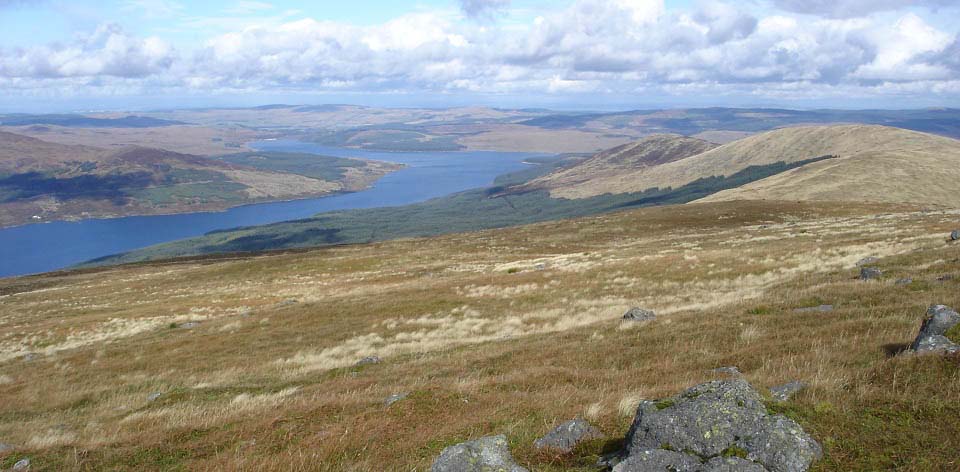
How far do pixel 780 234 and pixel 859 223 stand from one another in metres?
12.1

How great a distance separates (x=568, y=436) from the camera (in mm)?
8195

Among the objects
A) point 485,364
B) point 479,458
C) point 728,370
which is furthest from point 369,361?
point 479,458

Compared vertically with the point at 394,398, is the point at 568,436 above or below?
above

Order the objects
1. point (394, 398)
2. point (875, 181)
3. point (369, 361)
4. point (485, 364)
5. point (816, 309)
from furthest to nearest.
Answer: point (875, 181) < point (369, 361) < point (816, 309) < point (485, 364) < point (394, 398)

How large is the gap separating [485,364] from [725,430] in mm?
10699

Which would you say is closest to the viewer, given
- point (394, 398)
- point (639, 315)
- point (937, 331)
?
point (937, 331)

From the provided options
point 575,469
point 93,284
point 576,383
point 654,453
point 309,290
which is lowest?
point 93,284

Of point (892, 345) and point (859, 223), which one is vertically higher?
point (892, 345)

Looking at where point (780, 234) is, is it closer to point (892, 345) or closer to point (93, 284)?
point (892, 345)

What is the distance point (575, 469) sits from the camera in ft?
23.1

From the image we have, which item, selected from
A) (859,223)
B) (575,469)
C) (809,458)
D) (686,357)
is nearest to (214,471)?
(575,469)

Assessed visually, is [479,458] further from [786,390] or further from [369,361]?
[369,361]

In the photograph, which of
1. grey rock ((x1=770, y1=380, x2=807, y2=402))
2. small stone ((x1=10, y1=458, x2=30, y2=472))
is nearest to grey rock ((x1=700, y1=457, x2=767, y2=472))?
grey rock ((x1=770, y1=380, x2=807, y2=402))

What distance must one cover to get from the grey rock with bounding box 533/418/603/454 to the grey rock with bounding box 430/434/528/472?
1054 millimetres
